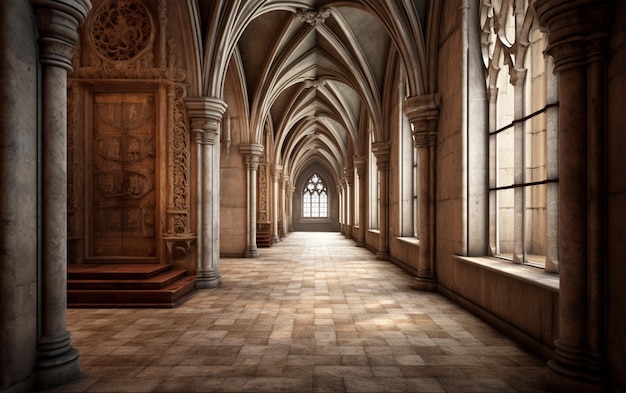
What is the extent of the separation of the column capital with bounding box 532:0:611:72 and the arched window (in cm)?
3762

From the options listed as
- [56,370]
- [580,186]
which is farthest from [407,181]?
[56,370]

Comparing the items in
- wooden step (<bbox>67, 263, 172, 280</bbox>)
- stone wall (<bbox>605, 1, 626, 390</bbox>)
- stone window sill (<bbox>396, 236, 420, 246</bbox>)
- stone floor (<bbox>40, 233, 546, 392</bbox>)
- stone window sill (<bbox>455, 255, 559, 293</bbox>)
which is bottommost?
stone floor (<bbox>40, 233, 546, 392</bbox>)

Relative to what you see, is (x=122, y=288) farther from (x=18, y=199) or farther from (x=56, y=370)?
(x=18, y=199)

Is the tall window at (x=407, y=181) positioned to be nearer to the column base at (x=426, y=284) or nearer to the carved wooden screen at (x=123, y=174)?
the column base at (x=426, y=284)

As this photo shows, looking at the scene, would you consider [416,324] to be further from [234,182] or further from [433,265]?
[234,182]

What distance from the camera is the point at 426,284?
764 centimetres

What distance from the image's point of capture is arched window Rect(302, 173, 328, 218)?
41094 millimetres

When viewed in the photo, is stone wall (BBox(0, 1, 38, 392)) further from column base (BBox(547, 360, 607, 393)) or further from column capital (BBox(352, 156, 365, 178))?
column capital (BBox(352, 156, 365, 178))

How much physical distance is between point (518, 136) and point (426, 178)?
2.65 m

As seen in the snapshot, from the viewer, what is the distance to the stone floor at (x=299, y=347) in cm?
349

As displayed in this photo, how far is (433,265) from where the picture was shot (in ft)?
25.4

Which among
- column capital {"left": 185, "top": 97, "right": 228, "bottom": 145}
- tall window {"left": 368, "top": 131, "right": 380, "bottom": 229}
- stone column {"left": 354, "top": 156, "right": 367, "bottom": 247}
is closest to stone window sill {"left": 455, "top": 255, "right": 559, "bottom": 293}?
column capital {"left": 185, "top": 97, "right": 228, "bottom": 145}

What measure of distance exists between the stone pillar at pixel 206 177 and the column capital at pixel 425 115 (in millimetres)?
3569

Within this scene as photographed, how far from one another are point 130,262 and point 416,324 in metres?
5.13
